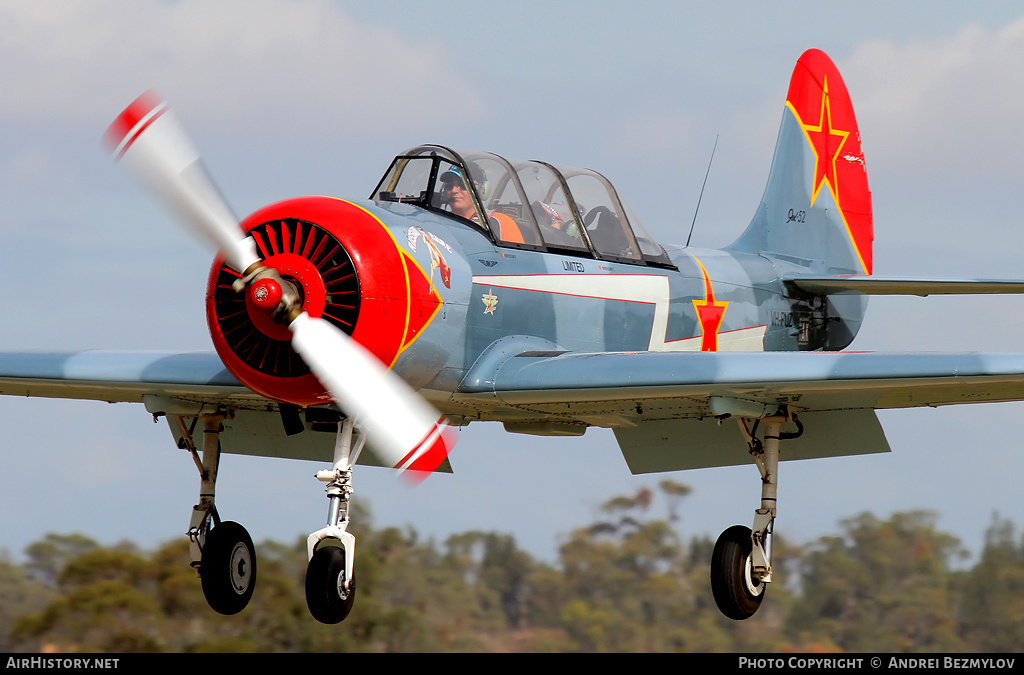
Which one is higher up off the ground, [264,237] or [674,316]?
[674,316]

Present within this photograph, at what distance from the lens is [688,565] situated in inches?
654

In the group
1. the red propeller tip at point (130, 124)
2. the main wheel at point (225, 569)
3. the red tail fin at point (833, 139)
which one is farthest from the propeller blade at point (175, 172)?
→ the red tail fin at point (833, 139)

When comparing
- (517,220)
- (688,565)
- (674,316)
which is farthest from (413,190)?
(688,565)

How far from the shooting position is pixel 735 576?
10.5 metres

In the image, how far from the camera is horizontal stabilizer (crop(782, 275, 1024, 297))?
36.4ft

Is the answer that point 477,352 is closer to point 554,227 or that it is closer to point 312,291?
point 554,227

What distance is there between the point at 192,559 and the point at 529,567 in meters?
6.00

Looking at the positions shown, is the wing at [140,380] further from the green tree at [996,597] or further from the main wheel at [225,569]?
the green tree at [996,597]

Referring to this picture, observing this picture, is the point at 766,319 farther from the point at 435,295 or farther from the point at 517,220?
the point at 435,295

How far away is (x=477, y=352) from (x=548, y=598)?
730 centimetres

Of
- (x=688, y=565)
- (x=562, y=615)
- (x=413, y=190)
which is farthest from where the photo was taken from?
(x=688, y=565)

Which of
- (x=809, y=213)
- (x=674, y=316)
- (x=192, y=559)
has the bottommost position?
(x=192, y=559)

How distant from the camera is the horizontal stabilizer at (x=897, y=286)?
36.4 feet

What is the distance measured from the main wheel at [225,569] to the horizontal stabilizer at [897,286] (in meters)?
5.41
